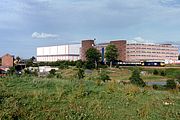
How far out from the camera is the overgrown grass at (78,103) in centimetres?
835

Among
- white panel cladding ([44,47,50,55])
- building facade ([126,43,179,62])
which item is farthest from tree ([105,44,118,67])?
white panel cladding ([44,47,50,55])

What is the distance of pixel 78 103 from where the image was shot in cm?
955

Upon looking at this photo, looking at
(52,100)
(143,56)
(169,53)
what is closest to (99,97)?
(52,100)

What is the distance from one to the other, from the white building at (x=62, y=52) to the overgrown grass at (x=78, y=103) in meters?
155

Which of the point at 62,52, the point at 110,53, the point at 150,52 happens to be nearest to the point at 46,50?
the point at 62,52

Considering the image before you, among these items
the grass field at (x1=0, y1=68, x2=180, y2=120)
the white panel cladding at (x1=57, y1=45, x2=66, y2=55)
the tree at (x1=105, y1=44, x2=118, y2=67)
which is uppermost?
the white panel cladding at (x1=57, y1=45, x2=66, y2=55)

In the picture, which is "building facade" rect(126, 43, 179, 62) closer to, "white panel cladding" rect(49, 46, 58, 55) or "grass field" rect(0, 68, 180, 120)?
"white panel cladding" rect(49, 46, 58, 55)

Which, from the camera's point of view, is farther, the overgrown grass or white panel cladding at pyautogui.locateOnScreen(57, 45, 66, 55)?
white panel cladding at pyautogui.locateOnScreen(57, 45, 66, 55)

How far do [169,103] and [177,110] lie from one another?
1018 millimetres

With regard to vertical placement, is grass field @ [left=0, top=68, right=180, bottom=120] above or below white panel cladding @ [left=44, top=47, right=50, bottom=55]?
below

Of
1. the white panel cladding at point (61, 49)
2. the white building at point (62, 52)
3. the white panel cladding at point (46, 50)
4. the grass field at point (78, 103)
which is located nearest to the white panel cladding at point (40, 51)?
the white building at point (62, 52)

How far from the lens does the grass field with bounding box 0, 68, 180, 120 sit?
27.3ft

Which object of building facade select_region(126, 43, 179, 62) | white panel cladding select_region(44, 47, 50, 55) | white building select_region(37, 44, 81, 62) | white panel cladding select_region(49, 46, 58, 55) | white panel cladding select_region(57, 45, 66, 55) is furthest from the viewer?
white panel cladding select_region(44, 47, 50, 55)

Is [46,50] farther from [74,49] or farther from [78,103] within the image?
[78,103]
